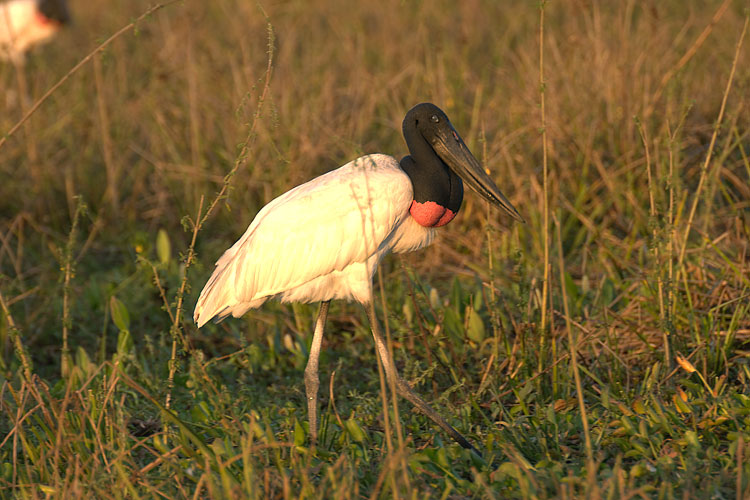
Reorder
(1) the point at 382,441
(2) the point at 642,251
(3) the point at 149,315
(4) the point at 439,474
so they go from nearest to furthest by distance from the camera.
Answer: (4) the point at 439,474 < (1) the point at 382,441 < (2) the point at 642,251 < (3) the point at 149,315

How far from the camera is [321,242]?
3182mm

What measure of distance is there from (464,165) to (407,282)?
24.7 inches

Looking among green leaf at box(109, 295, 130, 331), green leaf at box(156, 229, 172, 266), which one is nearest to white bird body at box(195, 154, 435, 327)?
green leaf at box(109, 295, 130, 331)

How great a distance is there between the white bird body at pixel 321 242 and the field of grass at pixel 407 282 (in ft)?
0.68

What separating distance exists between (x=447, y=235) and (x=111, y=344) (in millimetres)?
1774

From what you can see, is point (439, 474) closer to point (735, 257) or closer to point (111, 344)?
point (735, 257)

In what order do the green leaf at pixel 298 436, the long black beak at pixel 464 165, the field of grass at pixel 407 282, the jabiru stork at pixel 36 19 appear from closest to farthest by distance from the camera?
1. the field of grass at pixel 407 282
2. the green leaf at pixel 298 436
3. the long black beak at pixel 464 165
4. the jabiru stork at pixel 36 19

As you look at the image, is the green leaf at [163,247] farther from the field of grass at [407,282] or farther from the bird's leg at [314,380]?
the bird's leg at [314,380]

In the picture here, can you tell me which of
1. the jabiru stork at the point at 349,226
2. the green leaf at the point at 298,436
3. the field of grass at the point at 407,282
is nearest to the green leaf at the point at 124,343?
the field of grass at the point at 407,282

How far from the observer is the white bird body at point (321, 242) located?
312cm

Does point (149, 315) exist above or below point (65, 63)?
below

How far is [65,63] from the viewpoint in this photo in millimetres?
7961

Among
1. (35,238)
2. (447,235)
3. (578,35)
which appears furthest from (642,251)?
(35,238)

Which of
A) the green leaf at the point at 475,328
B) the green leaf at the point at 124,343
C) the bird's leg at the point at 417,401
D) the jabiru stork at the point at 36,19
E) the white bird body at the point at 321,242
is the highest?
the jabiru stork at the point at 36,19
